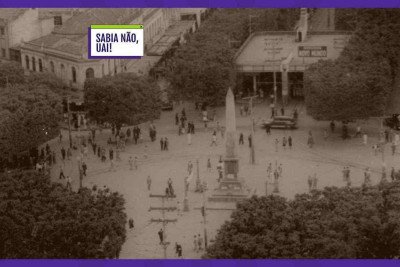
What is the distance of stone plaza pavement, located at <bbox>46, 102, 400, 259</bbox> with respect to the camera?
37141mm

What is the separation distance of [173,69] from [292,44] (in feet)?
27.2

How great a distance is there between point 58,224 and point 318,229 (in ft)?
21.7

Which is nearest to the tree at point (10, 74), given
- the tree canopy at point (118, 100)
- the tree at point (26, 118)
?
the tree at point (26, 118)

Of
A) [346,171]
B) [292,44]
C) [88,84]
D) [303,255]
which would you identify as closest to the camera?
[303,255]

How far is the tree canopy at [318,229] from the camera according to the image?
28.6 metres

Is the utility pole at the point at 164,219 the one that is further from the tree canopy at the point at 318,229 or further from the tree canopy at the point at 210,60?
the tree canopy at the point at 210,60

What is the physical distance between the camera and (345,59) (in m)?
47.0

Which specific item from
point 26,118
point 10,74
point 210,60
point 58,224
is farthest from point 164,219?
point 210,60

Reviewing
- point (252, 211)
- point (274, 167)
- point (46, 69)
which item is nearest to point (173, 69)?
point (46, 69)

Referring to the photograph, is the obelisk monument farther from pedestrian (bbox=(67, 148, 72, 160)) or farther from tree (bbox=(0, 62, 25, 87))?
tree (bbox=(0, 62, 25, 87))

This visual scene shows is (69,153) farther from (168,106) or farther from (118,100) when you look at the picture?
(168,106)

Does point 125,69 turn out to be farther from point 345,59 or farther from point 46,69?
point 345,59

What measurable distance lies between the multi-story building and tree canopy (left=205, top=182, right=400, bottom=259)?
19793mm

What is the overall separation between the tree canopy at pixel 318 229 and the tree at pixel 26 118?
13.4 metres
